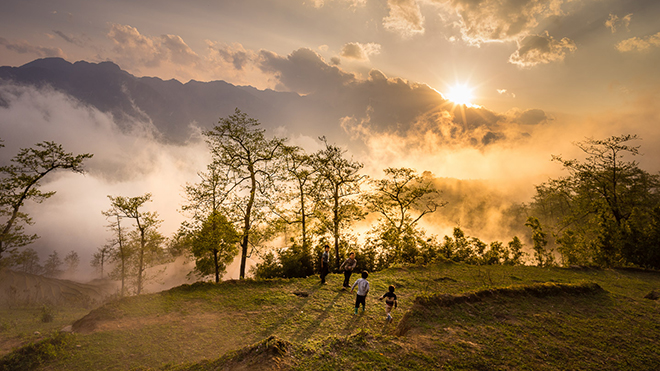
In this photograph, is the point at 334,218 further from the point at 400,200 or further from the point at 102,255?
the point at 102,255

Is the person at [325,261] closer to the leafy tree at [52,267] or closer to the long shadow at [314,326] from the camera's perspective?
the long shadow at [314,326]

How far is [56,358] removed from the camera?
795 centimetres

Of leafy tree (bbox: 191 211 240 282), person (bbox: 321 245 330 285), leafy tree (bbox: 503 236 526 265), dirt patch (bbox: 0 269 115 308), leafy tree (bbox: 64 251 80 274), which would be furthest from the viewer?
leafy tree (bbox: 64 251 80 274)

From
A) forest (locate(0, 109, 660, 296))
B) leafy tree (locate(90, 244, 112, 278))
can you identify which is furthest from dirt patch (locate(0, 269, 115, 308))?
forest (locate(0, 109, 660, 296))

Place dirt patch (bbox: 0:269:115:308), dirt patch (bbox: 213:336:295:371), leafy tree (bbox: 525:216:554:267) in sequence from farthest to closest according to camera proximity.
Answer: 1. dirt patch (bbox: 0:269:115:308)
2. leafy tree (bbox: 525:216:554:267)
3. dirt patch (bbox: 213:336:295:371)

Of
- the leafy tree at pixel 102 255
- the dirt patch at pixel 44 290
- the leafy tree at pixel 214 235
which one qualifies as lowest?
the dirt patch at pixel 44 290

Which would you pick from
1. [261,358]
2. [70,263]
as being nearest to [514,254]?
[261,358]

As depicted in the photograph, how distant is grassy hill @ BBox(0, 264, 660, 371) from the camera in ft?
21.2

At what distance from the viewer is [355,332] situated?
8.73 m

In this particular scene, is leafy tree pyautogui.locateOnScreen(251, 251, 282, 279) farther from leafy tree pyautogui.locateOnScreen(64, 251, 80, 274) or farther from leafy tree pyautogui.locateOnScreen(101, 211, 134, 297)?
leafy tree pyautogui.locateOnScreen(64, 251, 80, 274)

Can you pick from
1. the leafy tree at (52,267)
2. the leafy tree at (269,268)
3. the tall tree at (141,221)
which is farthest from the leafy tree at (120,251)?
the leafy tree at (52,267)

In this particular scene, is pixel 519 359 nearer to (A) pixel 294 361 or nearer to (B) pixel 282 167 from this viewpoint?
(A) pixel 294 361

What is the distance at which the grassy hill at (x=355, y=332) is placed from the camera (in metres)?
6.46

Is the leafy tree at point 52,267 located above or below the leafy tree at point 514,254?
below
